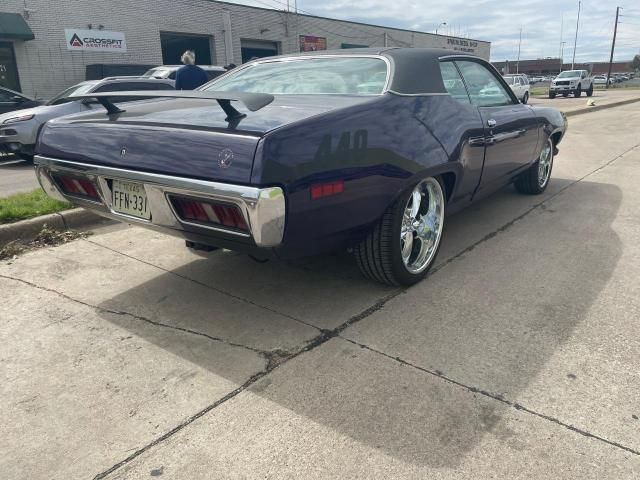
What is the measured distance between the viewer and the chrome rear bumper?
Result: 6.88ft

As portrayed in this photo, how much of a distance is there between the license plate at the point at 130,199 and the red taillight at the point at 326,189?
0.85 m

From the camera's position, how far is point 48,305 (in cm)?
299

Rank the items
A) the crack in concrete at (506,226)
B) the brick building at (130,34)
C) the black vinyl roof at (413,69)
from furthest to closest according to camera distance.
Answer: the brick building at (130,34) → the crack in concrete at (506,226) → the black vinyl roof at (413,69)

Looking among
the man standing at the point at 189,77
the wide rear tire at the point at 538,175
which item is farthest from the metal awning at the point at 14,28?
the wide rear tire at the point at 538,175

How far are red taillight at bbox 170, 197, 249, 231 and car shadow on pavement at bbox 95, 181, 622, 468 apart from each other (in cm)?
63

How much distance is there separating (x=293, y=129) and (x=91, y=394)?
55.5 inches

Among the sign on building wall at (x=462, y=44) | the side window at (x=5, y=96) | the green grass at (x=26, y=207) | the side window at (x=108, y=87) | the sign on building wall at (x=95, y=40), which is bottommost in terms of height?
the green grass at (x=26, y=207)

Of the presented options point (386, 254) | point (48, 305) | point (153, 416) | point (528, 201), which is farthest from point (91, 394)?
point (528, 201)

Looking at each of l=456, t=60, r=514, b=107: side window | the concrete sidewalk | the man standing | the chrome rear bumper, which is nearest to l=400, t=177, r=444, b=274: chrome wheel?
l=456, t=60, r=514, b=107: side window

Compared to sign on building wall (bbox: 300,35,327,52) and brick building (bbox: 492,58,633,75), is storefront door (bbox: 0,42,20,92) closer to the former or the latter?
sign on building wall (bbox: 300,35,327,52)

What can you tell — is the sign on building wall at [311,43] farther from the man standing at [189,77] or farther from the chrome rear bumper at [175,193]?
the chrome rear bumper at [175,193]

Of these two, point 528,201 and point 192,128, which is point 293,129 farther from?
point 528,201

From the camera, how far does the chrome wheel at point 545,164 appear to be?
5395mm

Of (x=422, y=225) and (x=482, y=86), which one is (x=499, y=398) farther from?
(x=482, y=86)
